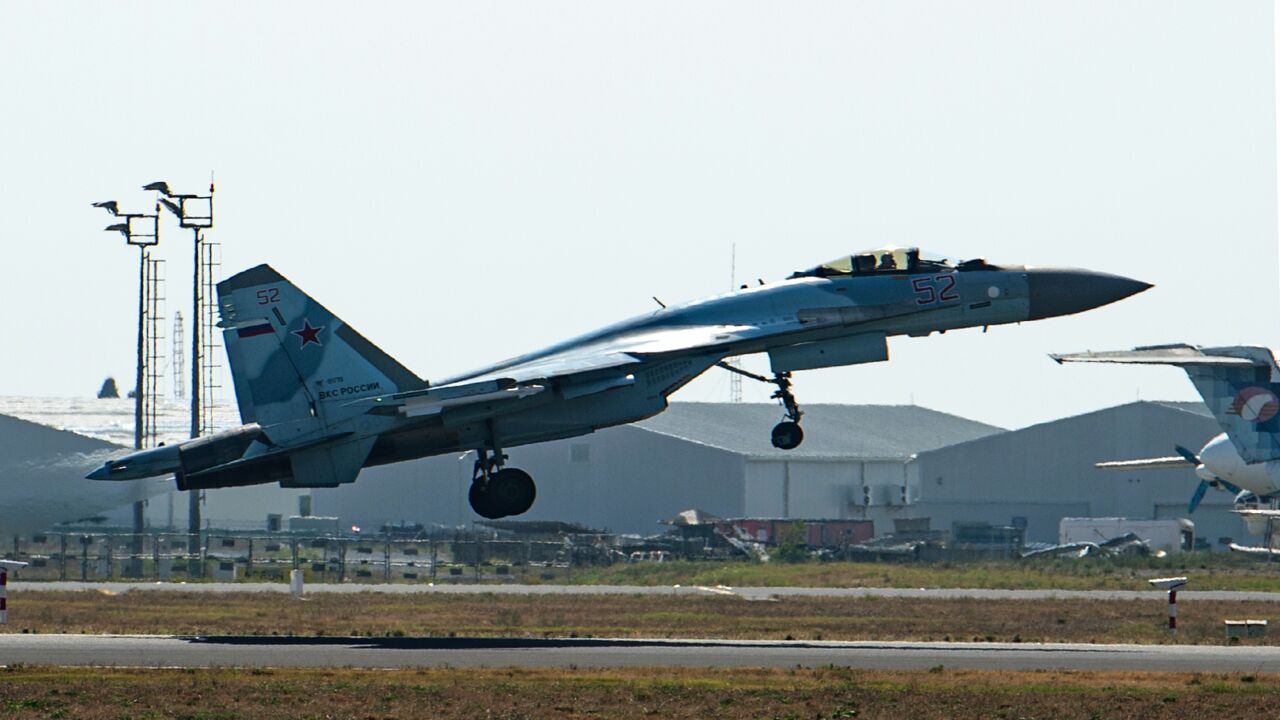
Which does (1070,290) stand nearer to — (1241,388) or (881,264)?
(881,264)

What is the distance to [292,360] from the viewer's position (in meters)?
31.7

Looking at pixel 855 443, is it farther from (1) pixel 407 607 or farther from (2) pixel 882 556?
(1) pixel 407 607

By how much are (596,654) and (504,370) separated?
5952 millimetres

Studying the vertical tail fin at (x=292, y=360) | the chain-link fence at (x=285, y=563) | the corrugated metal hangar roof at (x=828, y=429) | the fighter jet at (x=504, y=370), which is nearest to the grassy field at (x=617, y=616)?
the fighter jet at (x=504, y=370)

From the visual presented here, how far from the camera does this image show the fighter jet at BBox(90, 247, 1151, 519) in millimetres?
31609

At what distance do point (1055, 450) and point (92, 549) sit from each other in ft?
155

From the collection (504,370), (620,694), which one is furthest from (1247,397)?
(620,694)

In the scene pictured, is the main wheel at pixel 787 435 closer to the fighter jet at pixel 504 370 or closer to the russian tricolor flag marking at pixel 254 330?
the fighter jet at pixel 504 370

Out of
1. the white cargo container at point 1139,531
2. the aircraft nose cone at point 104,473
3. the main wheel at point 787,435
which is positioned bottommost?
the white cargo container at point 1139,531

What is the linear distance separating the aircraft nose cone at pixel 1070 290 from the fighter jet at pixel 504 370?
0.56 metres

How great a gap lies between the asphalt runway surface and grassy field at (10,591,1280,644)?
178cm

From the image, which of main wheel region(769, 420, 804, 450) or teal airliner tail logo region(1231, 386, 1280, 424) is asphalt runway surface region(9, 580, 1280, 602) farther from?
main wheel region(769, 420, 804, 450)

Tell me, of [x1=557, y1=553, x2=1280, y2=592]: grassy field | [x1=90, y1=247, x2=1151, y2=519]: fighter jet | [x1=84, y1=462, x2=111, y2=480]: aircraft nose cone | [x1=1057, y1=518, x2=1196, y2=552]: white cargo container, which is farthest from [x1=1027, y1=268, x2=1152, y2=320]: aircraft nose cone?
[x1=1057, y1=518, x2=1196, y2=552]: white cargo container

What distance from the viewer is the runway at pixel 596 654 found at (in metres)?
27.3
